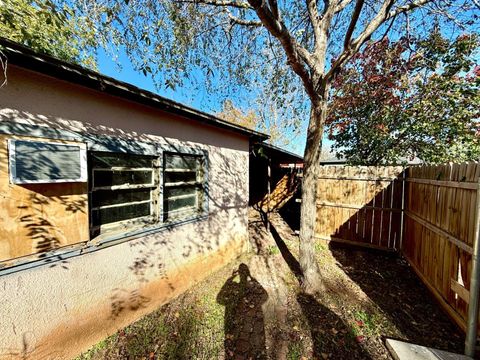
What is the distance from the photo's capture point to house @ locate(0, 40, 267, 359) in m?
1.91

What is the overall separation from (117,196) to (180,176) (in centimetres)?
116

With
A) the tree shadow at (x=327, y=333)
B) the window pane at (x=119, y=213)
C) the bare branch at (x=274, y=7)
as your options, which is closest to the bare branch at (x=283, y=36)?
the bare branch at (x=274, y=7)

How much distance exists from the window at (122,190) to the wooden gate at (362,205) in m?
5.22

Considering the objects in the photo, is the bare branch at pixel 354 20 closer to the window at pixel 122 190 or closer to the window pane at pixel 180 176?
the window pane at pixel 180 176

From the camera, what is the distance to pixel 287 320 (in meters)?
3.00

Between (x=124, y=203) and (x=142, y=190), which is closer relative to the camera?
(x=124, y=203)

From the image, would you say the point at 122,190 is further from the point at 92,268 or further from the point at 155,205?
the point at 92,268

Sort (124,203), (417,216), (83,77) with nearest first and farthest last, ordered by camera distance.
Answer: (83,77) < (124,203) < (417,216)

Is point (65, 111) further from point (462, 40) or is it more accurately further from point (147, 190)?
point (462, 40)

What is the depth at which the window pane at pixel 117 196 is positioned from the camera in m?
2.60

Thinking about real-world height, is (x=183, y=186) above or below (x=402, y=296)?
above

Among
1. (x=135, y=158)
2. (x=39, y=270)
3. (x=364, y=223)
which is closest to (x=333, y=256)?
(x=364, y=223)

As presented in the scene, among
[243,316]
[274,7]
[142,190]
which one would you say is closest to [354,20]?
[274,7]

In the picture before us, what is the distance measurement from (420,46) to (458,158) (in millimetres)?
3558
